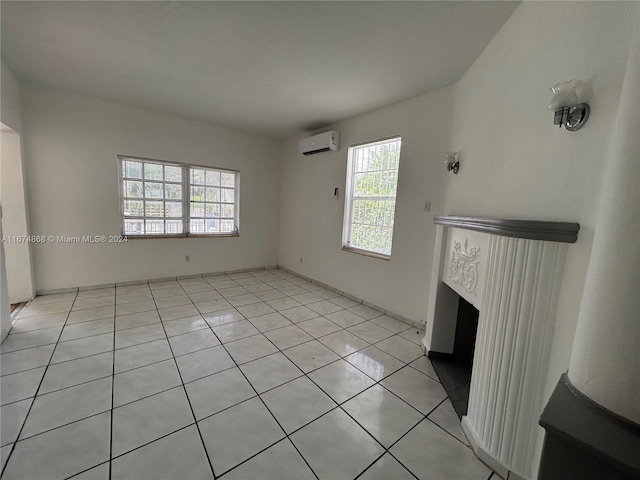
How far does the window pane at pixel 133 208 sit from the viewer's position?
12.7 feet

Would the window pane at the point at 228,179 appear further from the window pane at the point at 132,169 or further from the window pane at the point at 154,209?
the window pane at the point at 132,169

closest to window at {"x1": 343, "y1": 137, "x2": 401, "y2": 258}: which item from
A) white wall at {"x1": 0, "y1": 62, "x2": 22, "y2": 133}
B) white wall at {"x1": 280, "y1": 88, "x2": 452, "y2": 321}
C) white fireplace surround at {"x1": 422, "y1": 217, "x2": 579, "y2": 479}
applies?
white wall at {"x1": 280, "y1": 88, "x2": 452, "y2": 321}

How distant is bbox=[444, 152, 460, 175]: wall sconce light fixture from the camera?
2.39m

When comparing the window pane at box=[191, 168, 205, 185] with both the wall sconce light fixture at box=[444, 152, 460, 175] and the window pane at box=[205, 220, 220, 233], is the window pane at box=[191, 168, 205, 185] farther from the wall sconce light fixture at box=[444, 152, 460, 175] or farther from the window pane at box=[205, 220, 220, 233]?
the wall sconce light fixture at box=[444, 152, 460, 175]

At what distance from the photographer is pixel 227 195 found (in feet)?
15.8

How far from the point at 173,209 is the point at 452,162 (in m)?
4.17

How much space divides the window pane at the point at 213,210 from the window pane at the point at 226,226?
0.18 m

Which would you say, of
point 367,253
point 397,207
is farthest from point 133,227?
point 397,207

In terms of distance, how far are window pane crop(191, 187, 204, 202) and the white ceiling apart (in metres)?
1.50

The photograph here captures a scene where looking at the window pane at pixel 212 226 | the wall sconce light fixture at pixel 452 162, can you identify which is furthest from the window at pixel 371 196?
the window pane at pixel 212 226

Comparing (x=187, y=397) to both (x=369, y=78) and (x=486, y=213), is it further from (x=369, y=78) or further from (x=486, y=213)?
(x=369, y=78)

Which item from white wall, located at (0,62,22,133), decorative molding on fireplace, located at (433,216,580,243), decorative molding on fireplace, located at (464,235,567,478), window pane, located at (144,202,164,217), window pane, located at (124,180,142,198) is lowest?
decorative molding on fireplace, located at (464,235,567,478)

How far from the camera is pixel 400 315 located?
3.17 m

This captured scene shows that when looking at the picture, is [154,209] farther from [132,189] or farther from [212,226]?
[212,226]
